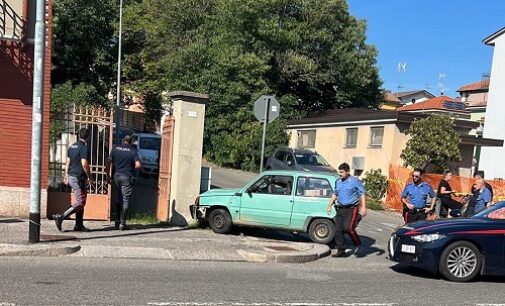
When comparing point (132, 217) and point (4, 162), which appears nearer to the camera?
point (4, 162)

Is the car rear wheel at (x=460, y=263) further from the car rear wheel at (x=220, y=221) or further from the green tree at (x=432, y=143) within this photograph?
the green tree at (x=432, y=143)

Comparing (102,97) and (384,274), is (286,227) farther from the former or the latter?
(102,97)

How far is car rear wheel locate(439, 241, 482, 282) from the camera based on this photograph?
320 inches

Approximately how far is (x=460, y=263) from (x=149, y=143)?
15601mm

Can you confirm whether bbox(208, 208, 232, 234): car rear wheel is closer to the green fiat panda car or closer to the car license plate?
the green fiat panda car

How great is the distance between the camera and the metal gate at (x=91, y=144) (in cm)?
1077

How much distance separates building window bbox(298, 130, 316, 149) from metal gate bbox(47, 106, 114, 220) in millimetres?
19161

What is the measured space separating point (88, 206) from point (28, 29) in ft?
12.0

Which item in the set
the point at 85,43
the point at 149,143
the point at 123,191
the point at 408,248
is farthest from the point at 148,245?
the point at 85,43

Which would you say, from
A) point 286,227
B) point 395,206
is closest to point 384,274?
point 286,227

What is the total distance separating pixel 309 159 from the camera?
72.5ft

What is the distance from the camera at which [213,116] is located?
3059 cm

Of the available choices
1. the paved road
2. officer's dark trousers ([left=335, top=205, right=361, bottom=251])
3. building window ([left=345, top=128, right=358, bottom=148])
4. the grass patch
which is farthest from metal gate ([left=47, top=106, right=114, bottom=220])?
building window ([left=345, top=128, right=358, bottom=148])

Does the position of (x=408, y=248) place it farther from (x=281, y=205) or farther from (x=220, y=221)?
(x=220, y=221)
